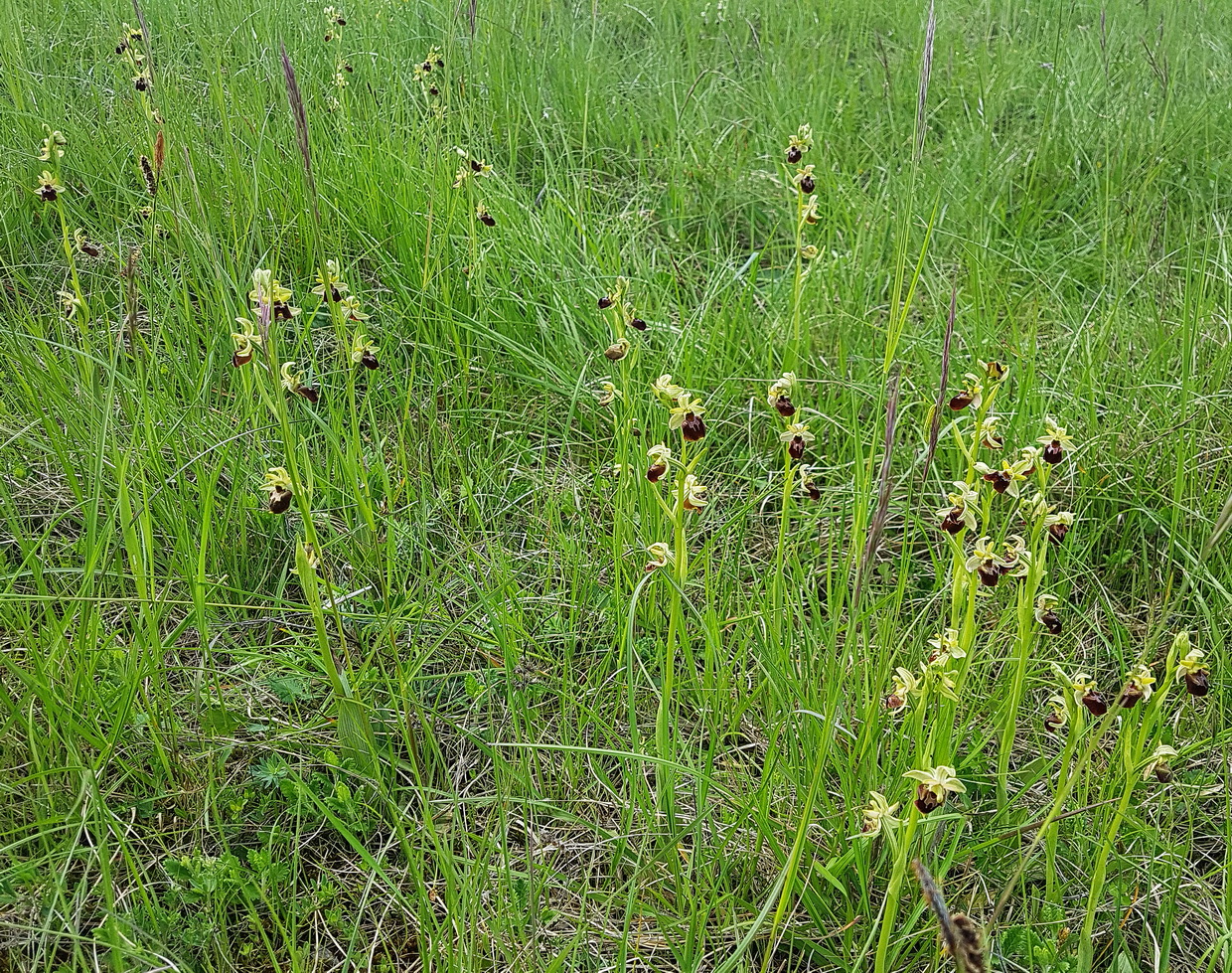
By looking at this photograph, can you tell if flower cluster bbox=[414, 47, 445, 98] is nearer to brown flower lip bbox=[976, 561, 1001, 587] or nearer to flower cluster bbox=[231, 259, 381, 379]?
flower cluster bbox=[231, 259, 381, 379]

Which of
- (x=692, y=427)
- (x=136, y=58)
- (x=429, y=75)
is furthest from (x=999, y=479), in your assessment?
(x=136, y=58)

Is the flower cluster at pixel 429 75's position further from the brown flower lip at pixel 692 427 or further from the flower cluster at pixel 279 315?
the brown flower lip at pixel 692 427

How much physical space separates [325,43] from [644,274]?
1.90 meters

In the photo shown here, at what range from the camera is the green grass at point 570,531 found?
1515 millimetres

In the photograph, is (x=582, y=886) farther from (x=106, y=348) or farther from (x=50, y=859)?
(x=106, y=348)

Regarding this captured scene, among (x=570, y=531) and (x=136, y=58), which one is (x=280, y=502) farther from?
(x=136, y=58)

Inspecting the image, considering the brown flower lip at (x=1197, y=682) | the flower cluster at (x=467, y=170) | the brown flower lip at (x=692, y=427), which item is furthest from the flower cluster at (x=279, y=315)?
the brown flower lip at (x=1197, y=682)

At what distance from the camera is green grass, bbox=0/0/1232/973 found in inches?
59.6

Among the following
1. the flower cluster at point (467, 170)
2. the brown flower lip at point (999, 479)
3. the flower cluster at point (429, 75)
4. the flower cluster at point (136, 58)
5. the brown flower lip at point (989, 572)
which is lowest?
the brown flower lip at point (989, 572)

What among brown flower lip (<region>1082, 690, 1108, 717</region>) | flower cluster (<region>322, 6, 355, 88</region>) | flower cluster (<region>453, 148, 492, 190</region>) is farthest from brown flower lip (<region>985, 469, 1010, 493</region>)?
flower cluster (<region>322, 6, 355, 88</region>)

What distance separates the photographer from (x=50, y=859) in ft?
4.89

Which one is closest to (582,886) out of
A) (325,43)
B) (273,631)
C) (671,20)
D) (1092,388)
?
(273,631)

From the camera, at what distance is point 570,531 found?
2.27 metres

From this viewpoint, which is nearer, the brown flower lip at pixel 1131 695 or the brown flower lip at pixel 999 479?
the brown flower lip at pixel 1131 695
